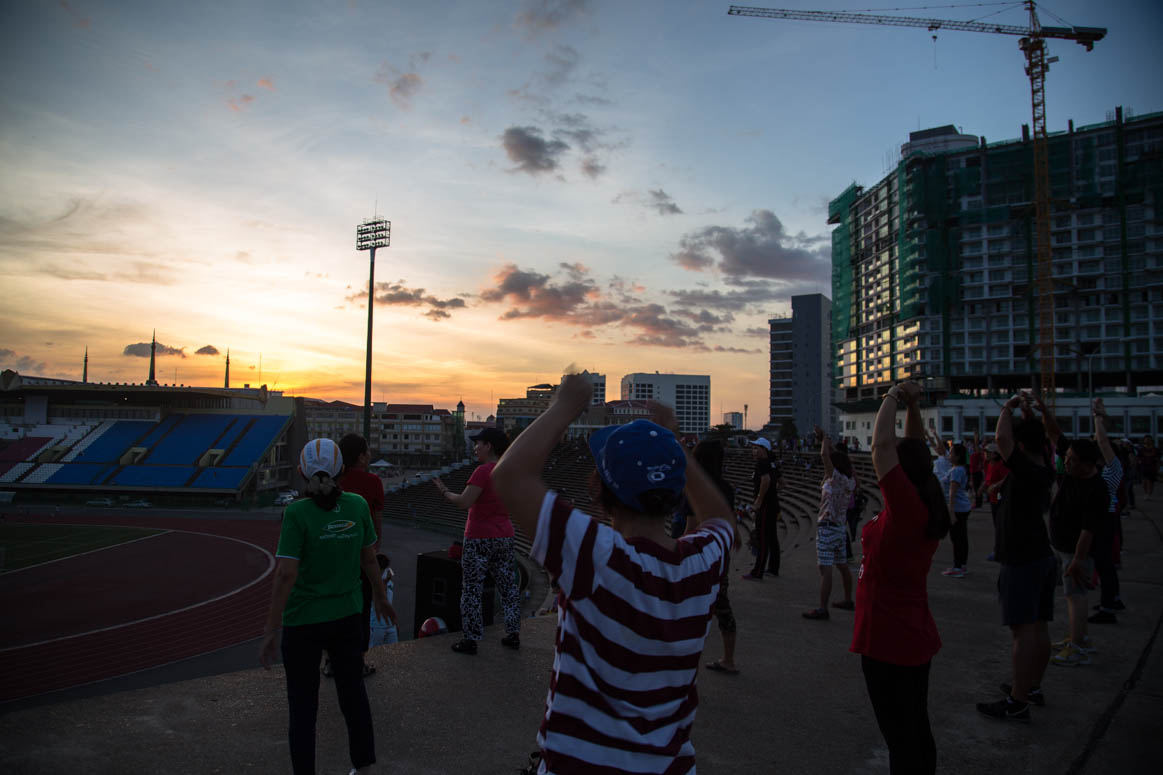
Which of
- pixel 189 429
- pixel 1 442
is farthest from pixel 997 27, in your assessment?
pixel 1 442

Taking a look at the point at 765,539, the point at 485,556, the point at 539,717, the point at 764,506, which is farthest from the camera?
the point at 765,539

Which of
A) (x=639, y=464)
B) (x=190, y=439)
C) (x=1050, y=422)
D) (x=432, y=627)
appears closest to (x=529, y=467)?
(x=639, y=464)

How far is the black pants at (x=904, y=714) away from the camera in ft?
8.89

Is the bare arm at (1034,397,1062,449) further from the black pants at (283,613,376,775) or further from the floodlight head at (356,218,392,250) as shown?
the floodlight head at (356,218,392,250)

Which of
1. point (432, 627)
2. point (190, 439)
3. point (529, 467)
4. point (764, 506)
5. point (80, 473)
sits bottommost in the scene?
point (80, 473)

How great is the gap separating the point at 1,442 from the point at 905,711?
68.9 metres

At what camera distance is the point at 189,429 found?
53.2m

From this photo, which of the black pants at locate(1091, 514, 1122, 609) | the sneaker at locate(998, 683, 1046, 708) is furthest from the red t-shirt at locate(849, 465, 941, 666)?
the black pants at locate(1091, 514, 1122, 609)

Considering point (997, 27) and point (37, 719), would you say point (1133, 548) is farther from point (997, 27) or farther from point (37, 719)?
point (997, 27)

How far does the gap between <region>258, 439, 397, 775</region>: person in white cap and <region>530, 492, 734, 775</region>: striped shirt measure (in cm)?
205

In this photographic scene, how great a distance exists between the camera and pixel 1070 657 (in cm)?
494

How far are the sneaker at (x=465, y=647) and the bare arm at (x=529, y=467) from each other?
3826mm

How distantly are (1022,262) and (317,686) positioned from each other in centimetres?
8864

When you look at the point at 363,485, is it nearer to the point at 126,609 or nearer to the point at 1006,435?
the point at 1006,435
